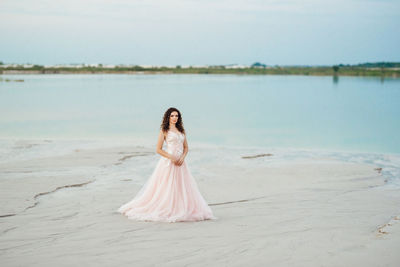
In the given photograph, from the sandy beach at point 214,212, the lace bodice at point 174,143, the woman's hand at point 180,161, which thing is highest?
the lace bodice at point 174,143

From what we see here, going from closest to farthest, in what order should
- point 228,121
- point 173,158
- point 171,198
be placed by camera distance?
point 171,198 → point 173,158 → point 228,121

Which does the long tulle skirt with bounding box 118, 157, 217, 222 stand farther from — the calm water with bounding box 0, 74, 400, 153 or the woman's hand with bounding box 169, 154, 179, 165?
the calm water with bounding box 0, 74, 400, 153

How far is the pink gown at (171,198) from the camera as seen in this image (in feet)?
23.9

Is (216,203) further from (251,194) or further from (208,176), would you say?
(208,176)

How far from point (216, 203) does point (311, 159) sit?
20.8 feet

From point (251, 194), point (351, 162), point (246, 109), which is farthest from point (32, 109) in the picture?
point (251, 194)

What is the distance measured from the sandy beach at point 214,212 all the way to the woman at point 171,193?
0.17 m

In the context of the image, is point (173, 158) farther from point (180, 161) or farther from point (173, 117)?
point (173, 117)

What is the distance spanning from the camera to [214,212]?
8.03 metres

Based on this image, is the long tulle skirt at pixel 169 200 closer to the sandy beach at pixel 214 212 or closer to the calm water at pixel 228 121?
the sandy beach at pixel 214 212

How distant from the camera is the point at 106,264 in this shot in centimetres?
529

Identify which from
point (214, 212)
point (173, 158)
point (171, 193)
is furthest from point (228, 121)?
point (171, 193)

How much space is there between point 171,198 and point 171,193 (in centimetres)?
7

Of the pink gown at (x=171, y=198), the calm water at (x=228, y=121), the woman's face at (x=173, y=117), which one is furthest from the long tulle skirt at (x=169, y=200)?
the calm water at (x=228, y=121)
